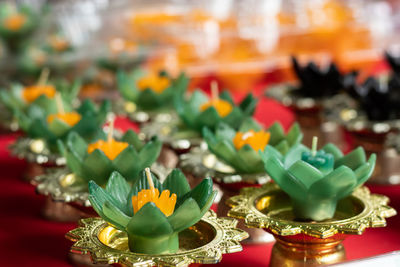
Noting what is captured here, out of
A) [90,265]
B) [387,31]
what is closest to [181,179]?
[90,265]

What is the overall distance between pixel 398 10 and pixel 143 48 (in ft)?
5.49

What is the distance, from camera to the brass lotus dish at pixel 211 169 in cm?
96

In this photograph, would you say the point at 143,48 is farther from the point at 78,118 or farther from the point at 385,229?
the point at 385,229

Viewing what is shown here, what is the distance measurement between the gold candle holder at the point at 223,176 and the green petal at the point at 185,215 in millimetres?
232

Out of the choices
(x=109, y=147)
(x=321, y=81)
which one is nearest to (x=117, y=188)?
(x=109, y=147)

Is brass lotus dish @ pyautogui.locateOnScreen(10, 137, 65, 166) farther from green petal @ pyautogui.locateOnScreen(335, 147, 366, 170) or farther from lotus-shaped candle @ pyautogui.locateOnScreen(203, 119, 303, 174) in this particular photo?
green petal @ pyautogui.locateOnScreen(335, 147, 366, 170)

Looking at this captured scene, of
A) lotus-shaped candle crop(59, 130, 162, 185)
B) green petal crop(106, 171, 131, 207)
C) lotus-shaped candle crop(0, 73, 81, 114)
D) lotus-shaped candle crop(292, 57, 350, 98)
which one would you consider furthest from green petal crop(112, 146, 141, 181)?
lotus-shaped candle crop(292, 57, 350, 98)

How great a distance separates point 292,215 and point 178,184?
0.61 ft

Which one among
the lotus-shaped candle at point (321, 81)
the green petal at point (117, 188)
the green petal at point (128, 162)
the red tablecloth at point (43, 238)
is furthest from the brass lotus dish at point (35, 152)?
the lotus-shaped candle at point (321, 81)

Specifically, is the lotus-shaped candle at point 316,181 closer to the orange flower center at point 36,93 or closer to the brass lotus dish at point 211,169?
the brass lotus dish at point 211,169

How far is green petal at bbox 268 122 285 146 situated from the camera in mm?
1041

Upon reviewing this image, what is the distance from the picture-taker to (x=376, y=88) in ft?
4.24

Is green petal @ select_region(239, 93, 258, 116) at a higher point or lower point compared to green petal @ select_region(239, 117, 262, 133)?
higher

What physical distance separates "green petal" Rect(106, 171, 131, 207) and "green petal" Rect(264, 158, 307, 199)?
199 mm
